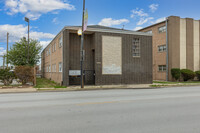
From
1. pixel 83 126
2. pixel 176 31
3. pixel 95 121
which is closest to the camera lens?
pixel 83 126

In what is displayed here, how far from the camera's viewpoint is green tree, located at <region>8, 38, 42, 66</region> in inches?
1387

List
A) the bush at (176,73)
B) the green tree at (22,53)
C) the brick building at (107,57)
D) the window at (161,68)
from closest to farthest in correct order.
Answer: the brick building at (107,57) < the bush at (176,73) < the window at (161,68) < the green tree at (22,53)

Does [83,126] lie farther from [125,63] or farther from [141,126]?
[125,63]

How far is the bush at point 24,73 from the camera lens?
16.5 metres

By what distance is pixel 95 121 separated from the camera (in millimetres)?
5086

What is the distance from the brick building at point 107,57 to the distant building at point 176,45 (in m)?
7.21

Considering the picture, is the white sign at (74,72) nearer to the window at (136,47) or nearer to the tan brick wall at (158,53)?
the window at (136,47)

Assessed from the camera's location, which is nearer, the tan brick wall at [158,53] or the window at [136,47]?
the window at [136,47]

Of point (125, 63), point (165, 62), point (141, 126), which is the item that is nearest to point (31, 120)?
point (141, 126)

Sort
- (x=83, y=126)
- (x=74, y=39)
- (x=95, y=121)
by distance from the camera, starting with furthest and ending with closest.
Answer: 1. (x=74, y=39)
2. (x=95, y=121)
3. (x=83, y=126)

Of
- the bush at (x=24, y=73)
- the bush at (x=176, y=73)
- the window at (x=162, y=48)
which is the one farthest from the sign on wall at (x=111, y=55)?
the window at (x=162, y=48)

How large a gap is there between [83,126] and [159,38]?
26.2 meters

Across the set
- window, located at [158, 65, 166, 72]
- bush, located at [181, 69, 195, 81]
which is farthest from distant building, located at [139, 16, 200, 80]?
bush, located at [181, 69, 195, 81]

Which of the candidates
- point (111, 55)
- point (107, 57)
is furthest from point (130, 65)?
point (107, 57)
